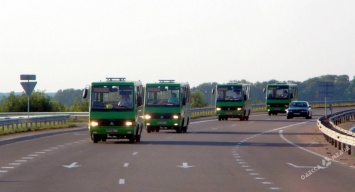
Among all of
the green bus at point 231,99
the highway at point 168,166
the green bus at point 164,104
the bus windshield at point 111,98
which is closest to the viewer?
the highway at point 168,166

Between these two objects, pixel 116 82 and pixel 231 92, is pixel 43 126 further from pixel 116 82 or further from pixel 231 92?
pixel 116 82

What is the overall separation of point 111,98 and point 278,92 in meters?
43.5

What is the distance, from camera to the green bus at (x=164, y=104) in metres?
Answer: 44.5

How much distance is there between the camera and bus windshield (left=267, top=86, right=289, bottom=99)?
7756 centimetres

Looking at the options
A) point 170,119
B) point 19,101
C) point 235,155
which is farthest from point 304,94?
point 235,155

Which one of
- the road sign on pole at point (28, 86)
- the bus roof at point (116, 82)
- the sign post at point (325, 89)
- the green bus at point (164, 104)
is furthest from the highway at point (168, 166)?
the sign post at point (325, 89)

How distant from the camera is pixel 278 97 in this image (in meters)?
77.6

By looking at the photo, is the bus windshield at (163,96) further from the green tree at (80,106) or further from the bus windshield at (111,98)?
the green tree at (80,106)

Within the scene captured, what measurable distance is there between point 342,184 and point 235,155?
995 cm

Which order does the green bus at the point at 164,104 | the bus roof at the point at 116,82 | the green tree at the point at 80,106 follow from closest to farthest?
the bus roof at the point at 116,82 < the green bus at the point at 164,104 < the green tree at the point at 80,106

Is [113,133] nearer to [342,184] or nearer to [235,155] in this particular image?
[235,155]

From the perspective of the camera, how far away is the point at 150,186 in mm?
18000

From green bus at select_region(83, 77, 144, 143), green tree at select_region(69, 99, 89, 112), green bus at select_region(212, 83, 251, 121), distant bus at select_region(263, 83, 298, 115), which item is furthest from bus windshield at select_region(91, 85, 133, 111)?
green tree at select_region(69, 99, 89, 112)

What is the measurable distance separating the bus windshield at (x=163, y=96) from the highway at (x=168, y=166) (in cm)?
728
